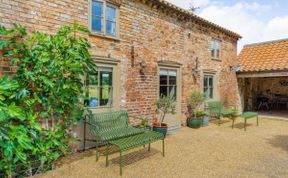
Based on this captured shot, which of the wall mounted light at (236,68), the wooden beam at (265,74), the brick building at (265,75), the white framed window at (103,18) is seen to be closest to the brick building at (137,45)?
the white framed window at (103,18)

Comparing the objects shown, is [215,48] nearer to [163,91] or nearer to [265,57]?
[265,57]

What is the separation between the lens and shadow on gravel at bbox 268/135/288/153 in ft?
18.3

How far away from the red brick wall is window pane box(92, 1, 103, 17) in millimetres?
255

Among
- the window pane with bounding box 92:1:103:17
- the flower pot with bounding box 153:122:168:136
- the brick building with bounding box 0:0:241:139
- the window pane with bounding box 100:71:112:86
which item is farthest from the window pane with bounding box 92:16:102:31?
the flower pot with bounding box 153:122:168:136

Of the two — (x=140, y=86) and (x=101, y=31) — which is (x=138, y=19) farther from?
A: (x=140, y=86)

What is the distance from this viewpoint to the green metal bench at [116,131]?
13.9ft

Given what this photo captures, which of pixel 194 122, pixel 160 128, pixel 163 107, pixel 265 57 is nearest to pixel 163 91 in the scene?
pixel 163 107

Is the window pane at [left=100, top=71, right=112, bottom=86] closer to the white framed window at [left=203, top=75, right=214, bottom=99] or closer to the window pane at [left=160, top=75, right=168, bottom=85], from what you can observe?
the window pane at [left=160, top=75, right=168, bottom=85]

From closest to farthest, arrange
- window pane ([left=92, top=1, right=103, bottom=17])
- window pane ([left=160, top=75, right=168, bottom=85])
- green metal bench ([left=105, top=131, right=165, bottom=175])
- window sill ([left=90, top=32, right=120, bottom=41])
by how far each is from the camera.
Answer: green metal bench ([left=105, top=131, right=165, bottom=175]), window sill ([left=90, top=32, right=120, bottom=41]), window pane ([left=92, top=1, right=103, bottom=17]), window pane ([left=160, top=75, right=168, bottom=85])

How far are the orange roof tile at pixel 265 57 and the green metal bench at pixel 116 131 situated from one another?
8.45m

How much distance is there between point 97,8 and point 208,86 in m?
6.32

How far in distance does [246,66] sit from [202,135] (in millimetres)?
6687

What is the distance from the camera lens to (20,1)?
393cm

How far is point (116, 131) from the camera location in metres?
4.77
